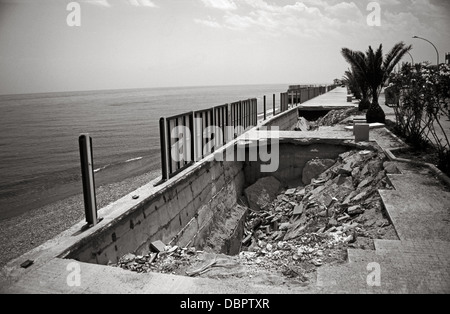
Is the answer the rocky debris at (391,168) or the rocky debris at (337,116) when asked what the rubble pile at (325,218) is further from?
the rocky debris at (337,116)

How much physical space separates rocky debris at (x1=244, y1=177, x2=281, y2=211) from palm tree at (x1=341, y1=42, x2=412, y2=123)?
6.61 m

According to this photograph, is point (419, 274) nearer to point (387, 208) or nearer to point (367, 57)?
point (387, 208)

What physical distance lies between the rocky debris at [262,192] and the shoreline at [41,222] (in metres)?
4.08

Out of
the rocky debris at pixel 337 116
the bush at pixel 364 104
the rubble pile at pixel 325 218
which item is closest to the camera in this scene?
the rubble pile at pixel 325 218

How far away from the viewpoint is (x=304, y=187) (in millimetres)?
9672

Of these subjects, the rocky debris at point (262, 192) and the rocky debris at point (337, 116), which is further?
the rocky debris at point (337, 116)

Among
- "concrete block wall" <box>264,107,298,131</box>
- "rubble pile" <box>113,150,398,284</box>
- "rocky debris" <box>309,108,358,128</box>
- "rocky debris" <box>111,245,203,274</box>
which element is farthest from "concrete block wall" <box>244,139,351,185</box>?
"rocky debris" <box>309,108,358,128</box>

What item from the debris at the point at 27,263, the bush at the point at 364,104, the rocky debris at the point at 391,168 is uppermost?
the bush at the point at 364,104

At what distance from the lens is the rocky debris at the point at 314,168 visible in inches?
392

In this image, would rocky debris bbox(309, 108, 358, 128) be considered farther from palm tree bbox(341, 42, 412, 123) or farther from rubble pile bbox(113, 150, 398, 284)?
rubble pile bbox(113, 150, 398, 284)

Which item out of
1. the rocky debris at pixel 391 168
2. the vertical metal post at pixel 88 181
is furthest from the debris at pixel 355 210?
the vertical metal post at pixel 88 181

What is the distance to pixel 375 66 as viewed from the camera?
1512 centimetres

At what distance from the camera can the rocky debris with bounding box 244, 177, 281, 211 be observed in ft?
31.6

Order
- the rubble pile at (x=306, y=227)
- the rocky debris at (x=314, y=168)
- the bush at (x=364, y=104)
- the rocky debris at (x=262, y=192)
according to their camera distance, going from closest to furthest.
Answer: the rubble pile at (x=306, y=227)
the rocky debris at (x=262, y=192)
the rocky debris at (x=314, y=168)
the bush at (x=364, y=104)
